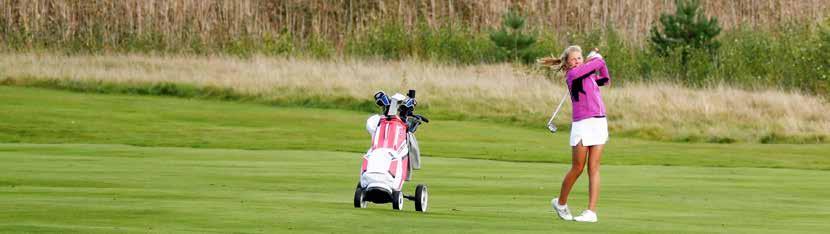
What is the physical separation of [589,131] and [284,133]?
1926cm

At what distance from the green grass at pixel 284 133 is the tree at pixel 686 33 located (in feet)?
28.2

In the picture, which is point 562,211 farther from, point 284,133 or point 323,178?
point 284,133

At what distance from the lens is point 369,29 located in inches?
1895

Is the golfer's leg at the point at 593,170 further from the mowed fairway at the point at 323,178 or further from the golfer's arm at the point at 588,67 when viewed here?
the golfer's arm at the point at 588,67

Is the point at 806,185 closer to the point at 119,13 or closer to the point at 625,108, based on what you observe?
the point at 625,108

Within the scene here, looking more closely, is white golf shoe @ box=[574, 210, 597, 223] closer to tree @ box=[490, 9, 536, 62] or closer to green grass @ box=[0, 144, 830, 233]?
green grass @ box=[0, 144, 830, 233]

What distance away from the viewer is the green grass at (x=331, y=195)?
38.0 feet

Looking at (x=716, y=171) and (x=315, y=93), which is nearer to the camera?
(x=716, y=171)

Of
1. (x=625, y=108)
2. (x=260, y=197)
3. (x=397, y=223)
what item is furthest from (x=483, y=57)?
(x=397, y=223)

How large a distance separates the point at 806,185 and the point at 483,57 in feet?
88.2

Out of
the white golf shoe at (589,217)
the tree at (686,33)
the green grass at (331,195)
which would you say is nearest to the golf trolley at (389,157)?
the green grass at (331,195)

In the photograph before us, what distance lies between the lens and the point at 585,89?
41.2ft

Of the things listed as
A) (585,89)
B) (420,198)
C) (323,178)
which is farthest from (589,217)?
(323,178)

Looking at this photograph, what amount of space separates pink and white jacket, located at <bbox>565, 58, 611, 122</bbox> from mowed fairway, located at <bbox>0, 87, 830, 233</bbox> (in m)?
0.88
